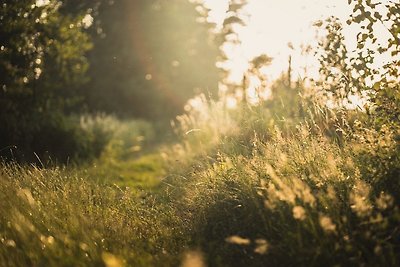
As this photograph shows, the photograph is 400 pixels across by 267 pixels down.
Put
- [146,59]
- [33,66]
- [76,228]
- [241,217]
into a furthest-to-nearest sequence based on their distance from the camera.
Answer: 1. [146,59]
2. [33,66]
3. [241,217]
4. [76,228]

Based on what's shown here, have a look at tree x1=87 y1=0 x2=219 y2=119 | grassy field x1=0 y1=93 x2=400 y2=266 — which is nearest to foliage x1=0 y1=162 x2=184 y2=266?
grassy field x1=0 y1=93 x2=400 y2=266

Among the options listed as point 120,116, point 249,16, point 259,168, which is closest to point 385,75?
point 259,168

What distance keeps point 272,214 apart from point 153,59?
21514mm

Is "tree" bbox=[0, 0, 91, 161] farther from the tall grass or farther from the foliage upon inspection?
the tall grass

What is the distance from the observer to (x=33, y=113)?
10219mm

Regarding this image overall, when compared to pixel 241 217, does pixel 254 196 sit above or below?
above

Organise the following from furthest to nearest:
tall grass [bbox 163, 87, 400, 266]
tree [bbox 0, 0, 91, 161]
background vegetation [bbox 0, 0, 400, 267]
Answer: tree [bbox 0, 0, 91, 161]
background vegetation [bbox 0, 0, 400, 267]
tall grass [bbox 163, 87, 400, 266]

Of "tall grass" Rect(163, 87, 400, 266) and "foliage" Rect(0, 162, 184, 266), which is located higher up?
"tall grass" Rect(163, 87, 400, 266)

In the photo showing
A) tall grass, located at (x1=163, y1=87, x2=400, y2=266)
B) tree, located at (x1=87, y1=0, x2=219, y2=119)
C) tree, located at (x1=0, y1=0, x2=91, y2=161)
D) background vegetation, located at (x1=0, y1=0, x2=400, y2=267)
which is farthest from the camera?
tree, located at (x1=87, y1=0, x2=219, y2=119)

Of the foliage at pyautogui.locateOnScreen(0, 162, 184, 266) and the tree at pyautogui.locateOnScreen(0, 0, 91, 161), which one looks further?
the tree at pyautogui.locateOnScreen(0, 0, 91, 161)

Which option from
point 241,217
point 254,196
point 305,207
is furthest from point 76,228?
point 305,207

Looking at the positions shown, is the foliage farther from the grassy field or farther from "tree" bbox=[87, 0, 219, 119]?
"tree" bbox=[87, 0, 219, 119]

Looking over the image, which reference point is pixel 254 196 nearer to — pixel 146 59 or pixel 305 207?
pixel 305 207

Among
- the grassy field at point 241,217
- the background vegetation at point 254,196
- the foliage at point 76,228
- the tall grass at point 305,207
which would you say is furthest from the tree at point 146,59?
the tall grass at point 305,207
